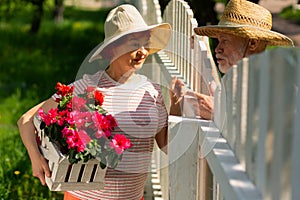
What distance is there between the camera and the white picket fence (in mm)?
1603

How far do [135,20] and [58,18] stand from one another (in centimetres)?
1240

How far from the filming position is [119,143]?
3.13 metres

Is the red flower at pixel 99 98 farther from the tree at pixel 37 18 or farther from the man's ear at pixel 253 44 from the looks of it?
the tree at pixel 37 18

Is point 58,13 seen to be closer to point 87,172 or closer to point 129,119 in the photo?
point 129,119

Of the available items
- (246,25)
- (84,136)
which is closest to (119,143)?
(84,136)

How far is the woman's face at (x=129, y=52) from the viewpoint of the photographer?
3.37m

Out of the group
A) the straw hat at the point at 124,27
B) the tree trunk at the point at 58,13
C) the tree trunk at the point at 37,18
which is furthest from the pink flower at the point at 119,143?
the tree trunk at the point at 58,13

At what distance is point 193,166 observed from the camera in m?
3.11

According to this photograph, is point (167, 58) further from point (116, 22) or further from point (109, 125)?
point (109, 125)

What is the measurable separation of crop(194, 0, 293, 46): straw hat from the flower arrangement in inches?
21.3

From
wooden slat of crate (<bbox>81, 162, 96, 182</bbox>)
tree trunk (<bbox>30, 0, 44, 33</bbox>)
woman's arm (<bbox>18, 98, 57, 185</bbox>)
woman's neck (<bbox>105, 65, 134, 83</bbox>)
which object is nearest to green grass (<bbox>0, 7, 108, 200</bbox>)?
tree trunk (<bbox>30, 0, 44, 33</bbox>)

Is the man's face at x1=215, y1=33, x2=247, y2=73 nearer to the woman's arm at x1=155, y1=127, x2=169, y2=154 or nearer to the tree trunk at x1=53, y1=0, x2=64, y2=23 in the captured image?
the woman's arm at x1=155, y1=127, x2=169, y2=154

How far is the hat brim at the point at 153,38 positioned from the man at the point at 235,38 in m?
0.24

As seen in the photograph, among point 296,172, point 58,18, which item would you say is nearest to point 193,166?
point 296,172
